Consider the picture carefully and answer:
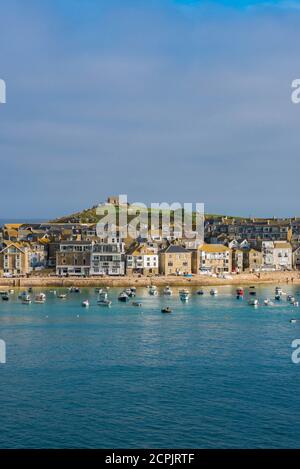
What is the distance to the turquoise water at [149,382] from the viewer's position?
665 inches

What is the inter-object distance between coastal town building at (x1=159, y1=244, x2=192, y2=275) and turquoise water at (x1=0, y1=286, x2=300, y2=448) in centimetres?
2352

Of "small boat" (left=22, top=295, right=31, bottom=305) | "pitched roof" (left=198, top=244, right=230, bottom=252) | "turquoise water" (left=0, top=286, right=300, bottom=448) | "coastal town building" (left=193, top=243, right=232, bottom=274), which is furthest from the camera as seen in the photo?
"pitched roof" (left=198, top=244, right=230, bottom=252)

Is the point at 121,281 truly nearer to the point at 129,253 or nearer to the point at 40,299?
the point at 129,253

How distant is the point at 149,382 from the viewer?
21.6m

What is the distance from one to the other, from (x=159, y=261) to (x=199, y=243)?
21.5 feet

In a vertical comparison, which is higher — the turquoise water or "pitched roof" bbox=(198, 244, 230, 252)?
"pitched roof" bbox=(198, 244, 230, 252)

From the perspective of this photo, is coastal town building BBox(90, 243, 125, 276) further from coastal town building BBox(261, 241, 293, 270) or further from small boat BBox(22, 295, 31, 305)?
coastal town building BBox(261, 241, 293, 270)

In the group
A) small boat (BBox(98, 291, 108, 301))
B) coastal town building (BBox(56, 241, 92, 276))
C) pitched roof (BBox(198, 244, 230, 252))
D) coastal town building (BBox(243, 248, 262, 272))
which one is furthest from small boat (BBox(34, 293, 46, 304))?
coastal town building (BBox(243, 248, 262, 272))

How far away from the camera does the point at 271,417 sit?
59.5 feet

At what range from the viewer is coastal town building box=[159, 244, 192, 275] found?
60.1 m

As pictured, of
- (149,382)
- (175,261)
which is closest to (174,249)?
(175,261)

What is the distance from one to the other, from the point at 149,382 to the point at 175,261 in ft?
128
